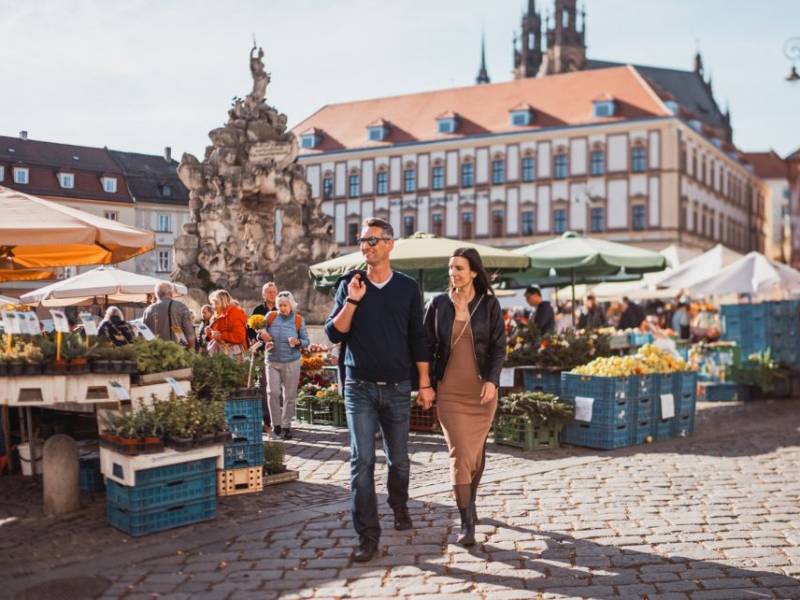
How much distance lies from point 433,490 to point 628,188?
5027 centimetres

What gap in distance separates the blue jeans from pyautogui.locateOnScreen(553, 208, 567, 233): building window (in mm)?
52404

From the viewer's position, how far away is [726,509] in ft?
23.4

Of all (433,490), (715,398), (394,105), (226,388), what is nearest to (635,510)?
(433,490)

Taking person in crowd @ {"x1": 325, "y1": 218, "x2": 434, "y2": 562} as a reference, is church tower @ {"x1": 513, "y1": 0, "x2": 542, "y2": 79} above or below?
above

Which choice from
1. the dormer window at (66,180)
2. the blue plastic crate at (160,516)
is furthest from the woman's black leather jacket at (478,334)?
the dormer window at (66,180)

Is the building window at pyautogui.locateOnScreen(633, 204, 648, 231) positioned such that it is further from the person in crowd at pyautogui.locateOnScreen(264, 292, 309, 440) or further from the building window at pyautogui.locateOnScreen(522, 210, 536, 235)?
the person in crowd at pyautogui.locateOnScreen(264, 292, 309, 440)

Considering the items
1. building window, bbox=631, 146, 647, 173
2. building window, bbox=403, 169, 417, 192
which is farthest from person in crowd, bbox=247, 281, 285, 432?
building window, bbox=403, 169, 417, 192

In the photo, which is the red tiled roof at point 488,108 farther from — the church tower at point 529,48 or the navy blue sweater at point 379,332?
the navy blue sweater at point 379,332

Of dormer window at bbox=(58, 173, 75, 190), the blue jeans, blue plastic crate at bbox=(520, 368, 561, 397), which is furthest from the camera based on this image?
dormer window at bbox=(58, 173, 75, 190)

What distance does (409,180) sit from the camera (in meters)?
62.3

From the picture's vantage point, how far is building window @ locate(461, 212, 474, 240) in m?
60.7

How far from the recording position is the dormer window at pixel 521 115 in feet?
193

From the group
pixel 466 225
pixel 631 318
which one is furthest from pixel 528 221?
pixel 631 318

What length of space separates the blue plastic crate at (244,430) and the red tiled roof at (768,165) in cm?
9283
